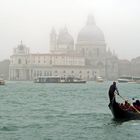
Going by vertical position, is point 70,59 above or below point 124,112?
above

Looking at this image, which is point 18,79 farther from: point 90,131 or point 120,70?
point 90,131

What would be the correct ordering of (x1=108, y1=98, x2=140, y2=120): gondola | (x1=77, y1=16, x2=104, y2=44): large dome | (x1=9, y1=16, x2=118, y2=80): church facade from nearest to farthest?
(x1=108, y1=98, x2=140, y2=120): gondola
(x1=9, y1=16, x2=118, y2=80): church facade
(x1=77, y1=16, x2=104, y2=44): large dome

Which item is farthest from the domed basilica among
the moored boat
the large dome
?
the moored boat

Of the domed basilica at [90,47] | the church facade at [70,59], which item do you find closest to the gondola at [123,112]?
the church facade at [70,59]

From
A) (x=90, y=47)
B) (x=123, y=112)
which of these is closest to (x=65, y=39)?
(x=90, y=47)

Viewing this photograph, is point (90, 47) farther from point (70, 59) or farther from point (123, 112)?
point (123, 112)

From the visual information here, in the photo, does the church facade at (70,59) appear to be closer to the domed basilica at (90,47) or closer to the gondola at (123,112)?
the domed basilica at (90,47)

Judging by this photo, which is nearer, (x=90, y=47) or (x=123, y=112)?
(x=123, y=112)

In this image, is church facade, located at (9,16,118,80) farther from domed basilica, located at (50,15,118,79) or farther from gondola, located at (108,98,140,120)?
gondola, located at (108,98,140,120)

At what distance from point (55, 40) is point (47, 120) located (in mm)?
129370

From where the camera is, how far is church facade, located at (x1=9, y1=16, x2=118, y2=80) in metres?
138

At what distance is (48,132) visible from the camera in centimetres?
1883

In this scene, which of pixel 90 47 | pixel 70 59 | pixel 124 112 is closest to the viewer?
pixel 124 112

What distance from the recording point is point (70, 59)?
13938 cm
